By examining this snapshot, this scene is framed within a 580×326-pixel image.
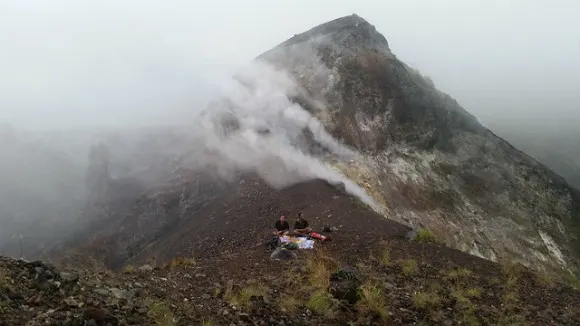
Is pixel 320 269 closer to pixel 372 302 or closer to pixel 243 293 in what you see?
pixel 372 302

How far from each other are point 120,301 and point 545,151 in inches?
3728

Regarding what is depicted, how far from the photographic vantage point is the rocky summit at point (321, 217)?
8836mm

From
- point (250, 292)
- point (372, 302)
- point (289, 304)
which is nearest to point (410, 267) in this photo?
point (372, 302)

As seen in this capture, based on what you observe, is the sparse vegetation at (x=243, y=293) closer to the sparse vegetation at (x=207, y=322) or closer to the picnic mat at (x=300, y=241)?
the sparse vegetation at (x=207, y=322)

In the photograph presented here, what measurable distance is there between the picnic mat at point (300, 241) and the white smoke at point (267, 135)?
361 inches

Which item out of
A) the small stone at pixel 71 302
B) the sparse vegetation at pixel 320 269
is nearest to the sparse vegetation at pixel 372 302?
the sparse vegetation at pixel 320 269

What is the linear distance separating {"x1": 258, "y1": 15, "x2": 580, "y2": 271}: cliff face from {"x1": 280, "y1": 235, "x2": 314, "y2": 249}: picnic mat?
534 inches

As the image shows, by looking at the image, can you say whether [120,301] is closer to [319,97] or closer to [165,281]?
[165,281]

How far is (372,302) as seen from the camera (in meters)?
9.41

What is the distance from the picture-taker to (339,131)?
111 ft

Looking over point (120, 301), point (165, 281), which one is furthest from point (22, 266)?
point (165, 281)

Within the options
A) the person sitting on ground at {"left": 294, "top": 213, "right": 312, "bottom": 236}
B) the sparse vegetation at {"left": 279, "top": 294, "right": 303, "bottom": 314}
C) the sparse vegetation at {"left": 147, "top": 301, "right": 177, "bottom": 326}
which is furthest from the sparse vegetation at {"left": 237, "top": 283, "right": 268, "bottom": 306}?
the person sitting on ground at {"left": 294, "top": 213, "right": 312, "bottom": 236}

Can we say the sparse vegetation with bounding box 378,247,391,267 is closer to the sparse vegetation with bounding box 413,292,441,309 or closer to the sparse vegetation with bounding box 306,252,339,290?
the sparse vegetation with bounding box 306,252,339,290

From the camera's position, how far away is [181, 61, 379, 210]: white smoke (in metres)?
27.0
